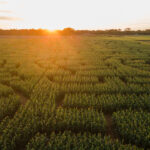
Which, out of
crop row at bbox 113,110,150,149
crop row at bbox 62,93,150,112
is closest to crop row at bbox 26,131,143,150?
crop row at bbox 113,110,150,149

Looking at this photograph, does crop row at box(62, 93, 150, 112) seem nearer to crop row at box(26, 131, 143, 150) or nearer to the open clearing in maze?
the open clearing in maze

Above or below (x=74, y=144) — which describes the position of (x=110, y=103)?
above

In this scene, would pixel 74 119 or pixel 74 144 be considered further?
pixel 74 119

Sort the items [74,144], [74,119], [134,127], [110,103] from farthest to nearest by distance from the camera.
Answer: [110,103] → [74,119] → [134,127] → [74,144]

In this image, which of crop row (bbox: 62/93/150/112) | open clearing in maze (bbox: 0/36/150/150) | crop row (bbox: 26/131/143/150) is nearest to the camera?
crop row (bbox: 26/131/143/150)

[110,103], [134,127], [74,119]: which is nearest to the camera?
[134,127]

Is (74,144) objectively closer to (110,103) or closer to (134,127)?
(134,127)

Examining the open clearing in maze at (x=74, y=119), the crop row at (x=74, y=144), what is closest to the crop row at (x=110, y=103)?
the open clearing in maze at (x=74, y=119)

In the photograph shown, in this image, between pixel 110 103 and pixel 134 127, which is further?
pixel 110 103

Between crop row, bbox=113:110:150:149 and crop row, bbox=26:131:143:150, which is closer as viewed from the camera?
crop row, bbox=26:131:143:150

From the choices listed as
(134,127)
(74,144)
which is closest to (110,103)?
(134,127)

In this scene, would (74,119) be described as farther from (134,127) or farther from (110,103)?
(134,127)

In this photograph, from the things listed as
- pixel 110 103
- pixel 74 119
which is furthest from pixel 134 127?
pixel 74 119
